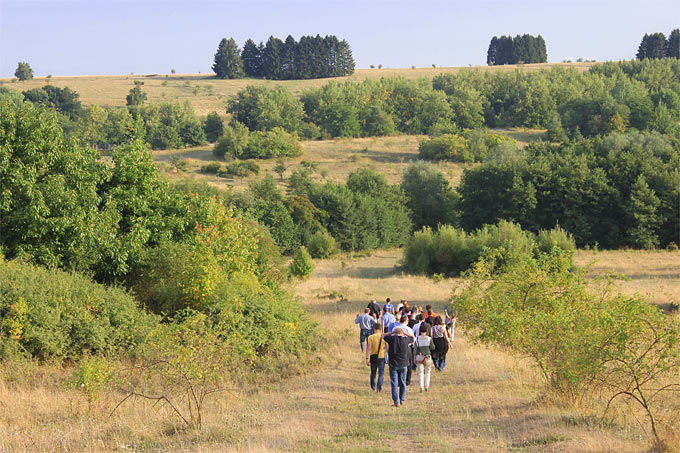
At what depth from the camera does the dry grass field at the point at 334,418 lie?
28.5 ft

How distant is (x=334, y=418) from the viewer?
10734 mm

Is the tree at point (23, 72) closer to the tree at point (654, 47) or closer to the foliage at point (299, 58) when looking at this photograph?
the foliage at point (299, 58)

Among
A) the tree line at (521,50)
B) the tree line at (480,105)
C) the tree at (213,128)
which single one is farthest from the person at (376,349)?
the tree line at (521,50)

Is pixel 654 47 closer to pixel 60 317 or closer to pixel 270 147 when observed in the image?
pixel 270 147

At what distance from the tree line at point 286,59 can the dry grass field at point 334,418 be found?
129 meters

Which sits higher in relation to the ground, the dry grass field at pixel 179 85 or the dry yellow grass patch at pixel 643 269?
the dry grass field at pixel 179 85

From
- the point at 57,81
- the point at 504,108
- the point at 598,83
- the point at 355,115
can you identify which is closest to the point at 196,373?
the point at 355,115

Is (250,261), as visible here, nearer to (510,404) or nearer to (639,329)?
(510,404)

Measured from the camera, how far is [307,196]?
2315 inches

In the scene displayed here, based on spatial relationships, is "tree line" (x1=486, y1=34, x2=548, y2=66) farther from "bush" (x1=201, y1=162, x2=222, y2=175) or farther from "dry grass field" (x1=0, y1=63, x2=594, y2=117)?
"bush" (x1=201, y1=162, x2=222, y2=175)

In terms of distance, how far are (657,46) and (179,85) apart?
342 feet

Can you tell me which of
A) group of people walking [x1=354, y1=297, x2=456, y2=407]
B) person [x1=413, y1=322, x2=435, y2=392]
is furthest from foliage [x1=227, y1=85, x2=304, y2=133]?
person [x1=413, y1=322, x2=435, y2=392]

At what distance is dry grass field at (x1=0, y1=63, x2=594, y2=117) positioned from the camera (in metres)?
116

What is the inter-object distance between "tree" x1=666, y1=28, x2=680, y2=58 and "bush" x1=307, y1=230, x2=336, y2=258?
359 ft
